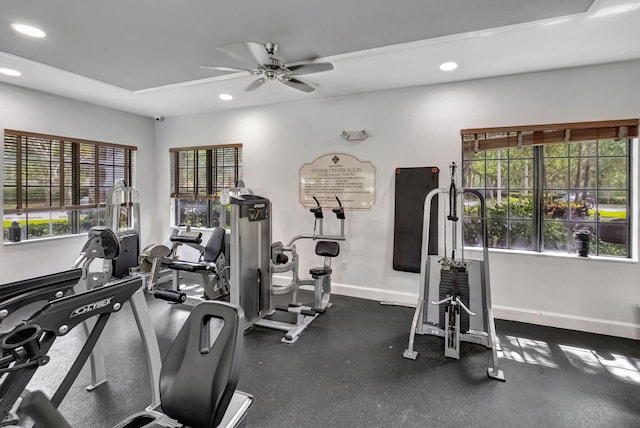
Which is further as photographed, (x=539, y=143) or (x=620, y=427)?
(x=539, y=143)

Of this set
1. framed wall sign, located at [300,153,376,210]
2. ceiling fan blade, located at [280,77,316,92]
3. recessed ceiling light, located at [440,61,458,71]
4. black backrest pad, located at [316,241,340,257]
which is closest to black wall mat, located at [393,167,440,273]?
framed wall sign, located at [300,153,376,210]

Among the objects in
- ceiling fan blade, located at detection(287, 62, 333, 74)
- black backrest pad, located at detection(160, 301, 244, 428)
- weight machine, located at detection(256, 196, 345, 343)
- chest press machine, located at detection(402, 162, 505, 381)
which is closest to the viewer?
black backrest pad, located at detection(160, 301, 244, 428)

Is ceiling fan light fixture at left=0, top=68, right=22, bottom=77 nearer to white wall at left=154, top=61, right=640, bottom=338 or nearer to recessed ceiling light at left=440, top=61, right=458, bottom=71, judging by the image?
white wall at left=154, top=61, right=640, bottom=338

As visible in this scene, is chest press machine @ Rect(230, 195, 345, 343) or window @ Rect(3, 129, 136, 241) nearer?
chest press machine @ Rect(230, 195, 345, 343)

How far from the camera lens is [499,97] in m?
3.56

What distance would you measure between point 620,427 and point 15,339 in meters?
3.15

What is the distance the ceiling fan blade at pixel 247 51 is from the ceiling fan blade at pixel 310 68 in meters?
0.29

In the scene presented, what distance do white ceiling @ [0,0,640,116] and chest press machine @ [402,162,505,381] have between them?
114cm

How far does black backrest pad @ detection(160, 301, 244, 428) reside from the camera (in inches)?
48.8

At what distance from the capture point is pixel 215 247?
164 inches

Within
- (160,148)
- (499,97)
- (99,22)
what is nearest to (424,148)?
(499,97)

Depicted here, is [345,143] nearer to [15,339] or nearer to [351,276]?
[351,276]

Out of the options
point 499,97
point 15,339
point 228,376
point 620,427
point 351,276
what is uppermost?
point 499,97

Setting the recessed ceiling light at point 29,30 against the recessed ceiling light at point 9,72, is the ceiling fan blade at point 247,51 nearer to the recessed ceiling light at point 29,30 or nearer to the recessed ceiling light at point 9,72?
the recessed ceiling light at point 29,30
